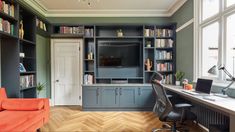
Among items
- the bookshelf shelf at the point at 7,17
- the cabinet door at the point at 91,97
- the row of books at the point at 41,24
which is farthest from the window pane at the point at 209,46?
the row of books at the point at 41,24

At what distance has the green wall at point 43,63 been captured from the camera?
4.54 meters

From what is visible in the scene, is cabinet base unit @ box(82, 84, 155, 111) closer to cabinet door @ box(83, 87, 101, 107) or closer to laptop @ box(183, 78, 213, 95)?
cabinet door @ box(83, 87, 101, 107)

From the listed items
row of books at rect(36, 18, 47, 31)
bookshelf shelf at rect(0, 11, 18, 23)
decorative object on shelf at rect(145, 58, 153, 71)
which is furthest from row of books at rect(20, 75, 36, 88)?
decorative object on shelf at rect(145, 58, 153, 71)

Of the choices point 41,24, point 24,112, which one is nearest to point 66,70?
point 41,24

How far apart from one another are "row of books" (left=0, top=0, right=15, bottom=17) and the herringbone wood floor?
2.26m

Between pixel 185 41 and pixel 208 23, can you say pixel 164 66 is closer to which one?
pixel 185 41

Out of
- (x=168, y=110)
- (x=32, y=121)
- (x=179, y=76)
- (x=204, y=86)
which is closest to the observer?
(x=168, y=110)

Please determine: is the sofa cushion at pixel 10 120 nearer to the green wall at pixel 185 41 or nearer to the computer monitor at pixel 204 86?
the computer monitor at pixel 204 86

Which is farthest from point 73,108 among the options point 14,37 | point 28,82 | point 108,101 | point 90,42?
point 14,37

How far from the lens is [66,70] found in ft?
16.8

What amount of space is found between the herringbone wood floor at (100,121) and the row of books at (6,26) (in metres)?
1.94

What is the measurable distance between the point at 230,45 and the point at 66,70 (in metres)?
4.20

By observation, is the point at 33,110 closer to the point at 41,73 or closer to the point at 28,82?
the point at 28,82

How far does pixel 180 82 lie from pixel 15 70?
3.73 metres
